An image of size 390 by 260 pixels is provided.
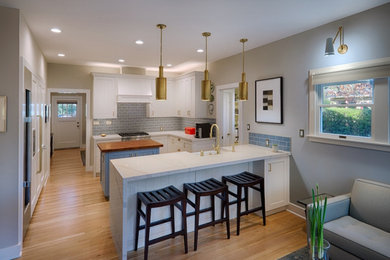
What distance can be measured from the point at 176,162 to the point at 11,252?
1.95 metres

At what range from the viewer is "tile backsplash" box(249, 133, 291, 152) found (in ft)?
11.6

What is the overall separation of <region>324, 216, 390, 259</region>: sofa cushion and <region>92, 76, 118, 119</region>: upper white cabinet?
505cm

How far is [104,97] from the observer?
5.64 m

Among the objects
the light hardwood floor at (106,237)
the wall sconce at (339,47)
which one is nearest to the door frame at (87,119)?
the light hardwood floor at (106,237)

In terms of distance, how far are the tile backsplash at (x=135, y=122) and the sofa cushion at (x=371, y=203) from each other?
12.0 feet

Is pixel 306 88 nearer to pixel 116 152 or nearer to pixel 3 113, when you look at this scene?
pixel 116 152

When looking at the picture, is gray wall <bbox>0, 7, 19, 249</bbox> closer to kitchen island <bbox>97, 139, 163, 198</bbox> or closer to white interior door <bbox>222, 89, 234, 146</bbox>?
kitchen island <bbox>97, 139, 163, 198</bbox>

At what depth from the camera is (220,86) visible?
16.4ft

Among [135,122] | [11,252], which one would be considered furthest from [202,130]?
[11,252]

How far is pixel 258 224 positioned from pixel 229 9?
272 cm

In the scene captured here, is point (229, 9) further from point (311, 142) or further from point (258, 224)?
point (258, 224)

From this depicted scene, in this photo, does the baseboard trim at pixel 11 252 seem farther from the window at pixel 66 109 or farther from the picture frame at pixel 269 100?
the window at pixel 66 109

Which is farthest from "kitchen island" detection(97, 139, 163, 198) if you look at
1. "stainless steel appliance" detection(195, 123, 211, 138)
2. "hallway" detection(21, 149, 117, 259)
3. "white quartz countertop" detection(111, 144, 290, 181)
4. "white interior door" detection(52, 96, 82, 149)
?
"white interior door" detection(52, 96, 82, 149)

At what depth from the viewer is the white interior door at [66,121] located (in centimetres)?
938
